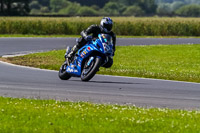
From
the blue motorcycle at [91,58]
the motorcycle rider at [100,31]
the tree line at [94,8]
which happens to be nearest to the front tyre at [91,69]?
the blue motorcycle at [91,58]

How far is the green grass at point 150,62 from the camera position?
793 inches

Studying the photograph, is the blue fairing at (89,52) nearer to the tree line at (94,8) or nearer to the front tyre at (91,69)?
the front tyre at (91,69)

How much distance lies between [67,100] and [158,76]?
6374mm

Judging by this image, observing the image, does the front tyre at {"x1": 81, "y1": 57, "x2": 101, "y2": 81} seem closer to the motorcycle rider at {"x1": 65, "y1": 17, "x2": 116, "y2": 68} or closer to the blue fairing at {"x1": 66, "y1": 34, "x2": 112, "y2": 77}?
the blue fairing at {"x1": 66, "y1": 34, "x2": 112, "y2": 77}

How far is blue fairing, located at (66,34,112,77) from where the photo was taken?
53.6ft

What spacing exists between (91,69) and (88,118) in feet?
19.0

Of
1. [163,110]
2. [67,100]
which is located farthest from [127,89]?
[163,110]

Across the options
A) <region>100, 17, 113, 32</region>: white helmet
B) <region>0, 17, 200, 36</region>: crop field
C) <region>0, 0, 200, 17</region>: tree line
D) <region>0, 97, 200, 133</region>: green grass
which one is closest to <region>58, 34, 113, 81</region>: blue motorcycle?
<region>100, 17, 113, 32</region>: white helmet

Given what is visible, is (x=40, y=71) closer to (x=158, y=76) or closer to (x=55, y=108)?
(x=158, y=76)

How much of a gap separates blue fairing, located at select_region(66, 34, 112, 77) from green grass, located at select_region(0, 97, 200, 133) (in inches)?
143

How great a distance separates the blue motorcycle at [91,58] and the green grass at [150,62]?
306 cm

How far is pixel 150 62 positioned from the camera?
2467 cm

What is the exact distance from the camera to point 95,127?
32.7ft

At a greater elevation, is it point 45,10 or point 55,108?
point 55,108
